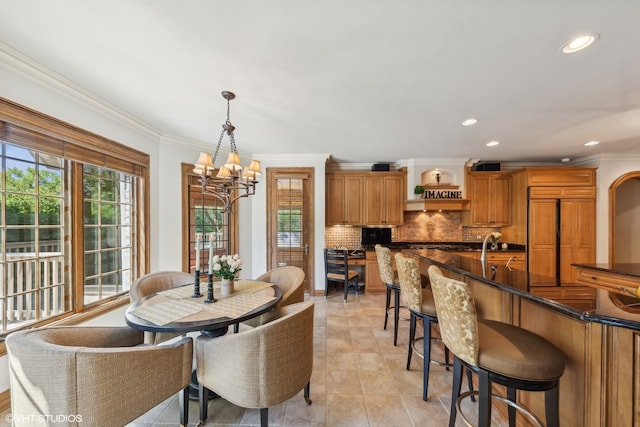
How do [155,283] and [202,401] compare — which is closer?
[202,401]

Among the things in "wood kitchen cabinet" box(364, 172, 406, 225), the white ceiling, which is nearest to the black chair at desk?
"wood kitchen cabinet" box(364, 172, 406, 225)

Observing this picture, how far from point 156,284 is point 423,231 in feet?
15.8

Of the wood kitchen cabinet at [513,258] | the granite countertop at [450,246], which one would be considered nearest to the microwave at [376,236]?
the granite countertop at [450,246]

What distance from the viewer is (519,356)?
1.18 m

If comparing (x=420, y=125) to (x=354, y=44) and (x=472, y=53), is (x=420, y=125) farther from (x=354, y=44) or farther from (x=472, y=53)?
(x=354, y=44)

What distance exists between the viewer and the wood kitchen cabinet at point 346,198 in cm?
499

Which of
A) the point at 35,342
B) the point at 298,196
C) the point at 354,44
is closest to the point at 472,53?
the point at 354,44

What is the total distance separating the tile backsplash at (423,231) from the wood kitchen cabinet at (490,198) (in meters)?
0.36

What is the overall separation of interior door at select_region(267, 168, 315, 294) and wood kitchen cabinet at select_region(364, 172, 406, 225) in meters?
1.25

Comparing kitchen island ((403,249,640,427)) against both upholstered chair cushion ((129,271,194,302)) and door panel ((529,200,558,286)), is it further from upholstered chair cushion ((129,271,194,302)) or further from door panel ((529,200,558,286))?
door panel ((529,200,558,286))

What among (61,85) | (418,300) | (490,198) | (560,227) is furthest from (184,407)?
(560,227)

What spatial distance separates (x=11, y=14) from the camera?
1388 millimetres

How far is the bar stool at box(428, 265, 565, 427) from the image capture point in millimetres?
1143

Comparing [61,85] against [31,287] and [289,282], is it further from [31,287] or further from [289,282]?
[289,282]
